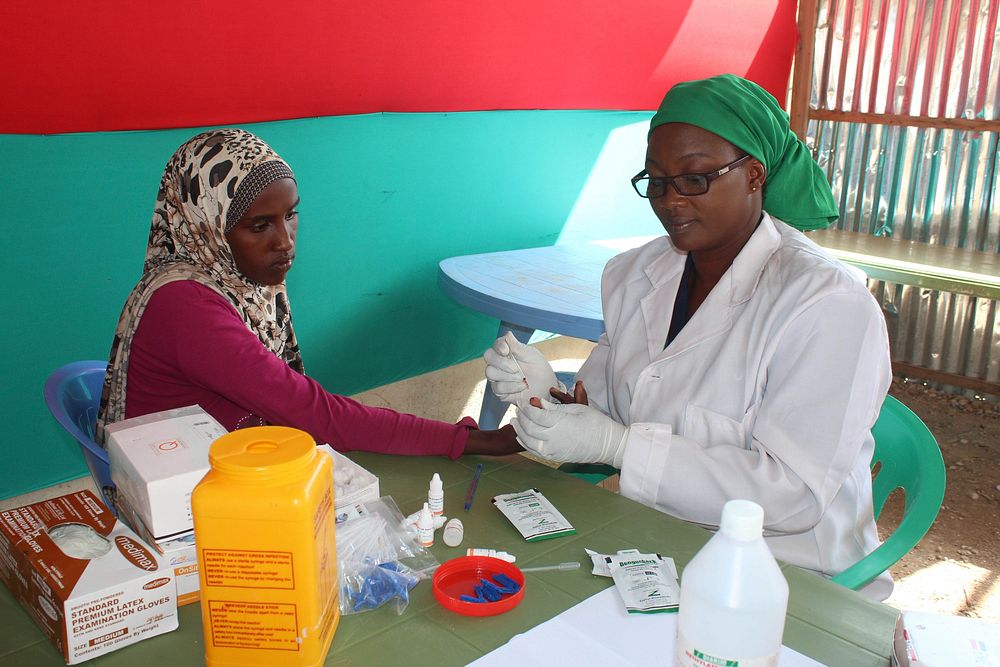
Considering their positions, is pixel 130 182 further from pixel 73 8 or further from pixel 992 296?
pixel 992 296

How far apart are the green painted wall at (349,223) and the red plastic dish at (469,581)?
5.65ft

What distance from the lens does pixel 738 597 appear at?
766 millimetres

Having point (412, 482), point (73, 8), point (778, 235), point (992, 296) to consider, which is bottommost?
point (992, 296)

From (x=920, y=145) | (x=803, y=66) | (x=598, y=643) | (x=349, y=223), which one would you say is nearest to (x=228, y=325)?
(x=598, y=643)

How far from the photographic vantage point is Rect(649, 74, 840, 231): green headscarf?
1532 mm

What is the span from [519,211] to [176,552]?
2.82 meters

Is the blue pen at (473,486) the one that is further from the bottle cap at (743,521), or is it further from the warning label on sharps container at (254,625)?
the bottle cap at (743,521)

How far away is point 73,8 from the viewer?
7.35 feet

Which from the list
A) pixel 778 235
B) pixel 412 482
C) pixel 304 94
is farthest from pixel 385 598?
pixel 304 94

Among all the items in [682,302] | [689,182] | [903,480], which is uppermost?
[689,182]

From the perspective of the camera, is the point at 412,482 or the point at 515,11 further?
the point at 515,11

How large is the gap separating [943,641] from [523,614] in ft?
A: 1.64

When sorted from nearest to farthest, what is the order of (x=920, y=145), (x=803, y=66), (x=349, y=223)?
(x=349, y=223) → (x=920, y=145) → (x=803, y=66)

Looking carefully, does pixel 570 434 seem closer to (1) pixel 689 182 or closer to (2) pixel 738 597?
(1) pixel 689 182
